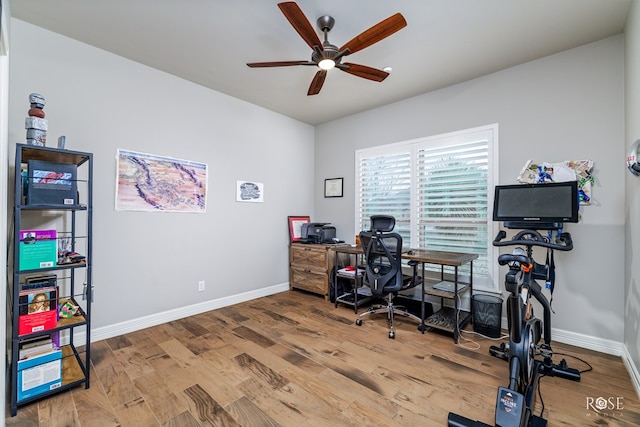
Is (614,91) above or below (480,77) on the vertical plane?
below

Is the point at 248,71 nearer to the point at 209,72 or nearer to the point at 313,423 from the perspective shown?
the point at 209,72

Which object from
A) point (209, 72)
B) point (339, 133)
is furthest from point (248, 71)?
point (339, 133)

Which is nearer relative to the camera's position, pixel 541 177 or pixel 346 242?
pixel 541 177

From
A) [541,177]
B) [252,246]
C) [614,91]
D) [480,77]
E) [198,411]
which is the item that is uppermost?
[480,77]

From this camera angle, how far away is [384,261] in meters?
3.08

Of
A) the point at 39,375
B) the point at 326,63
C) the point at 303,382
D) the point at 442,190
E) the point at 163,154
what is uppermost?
the point at 326,63

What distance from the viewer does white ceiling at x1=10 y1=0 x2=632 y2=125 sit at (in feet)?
7.06

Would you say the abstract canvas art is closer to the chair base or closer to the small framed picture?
the small framed picture

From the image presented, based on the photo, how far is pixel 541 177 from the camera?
2.78 metres

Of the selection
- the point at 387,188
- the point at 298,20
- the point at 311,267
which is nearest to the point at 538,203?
the point at 387,188

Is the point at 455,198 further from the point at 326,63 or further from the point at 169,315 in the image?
the point at 169,315

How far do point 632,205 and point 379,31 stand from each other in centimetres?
233

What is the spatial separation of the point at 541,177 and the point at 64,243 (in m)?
4.47

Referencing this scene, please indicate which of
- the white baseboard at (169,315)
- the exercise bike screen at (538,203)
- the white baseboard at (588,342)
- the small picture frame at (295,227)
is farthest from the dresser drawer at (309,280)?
the white baseboard at (588,342)
